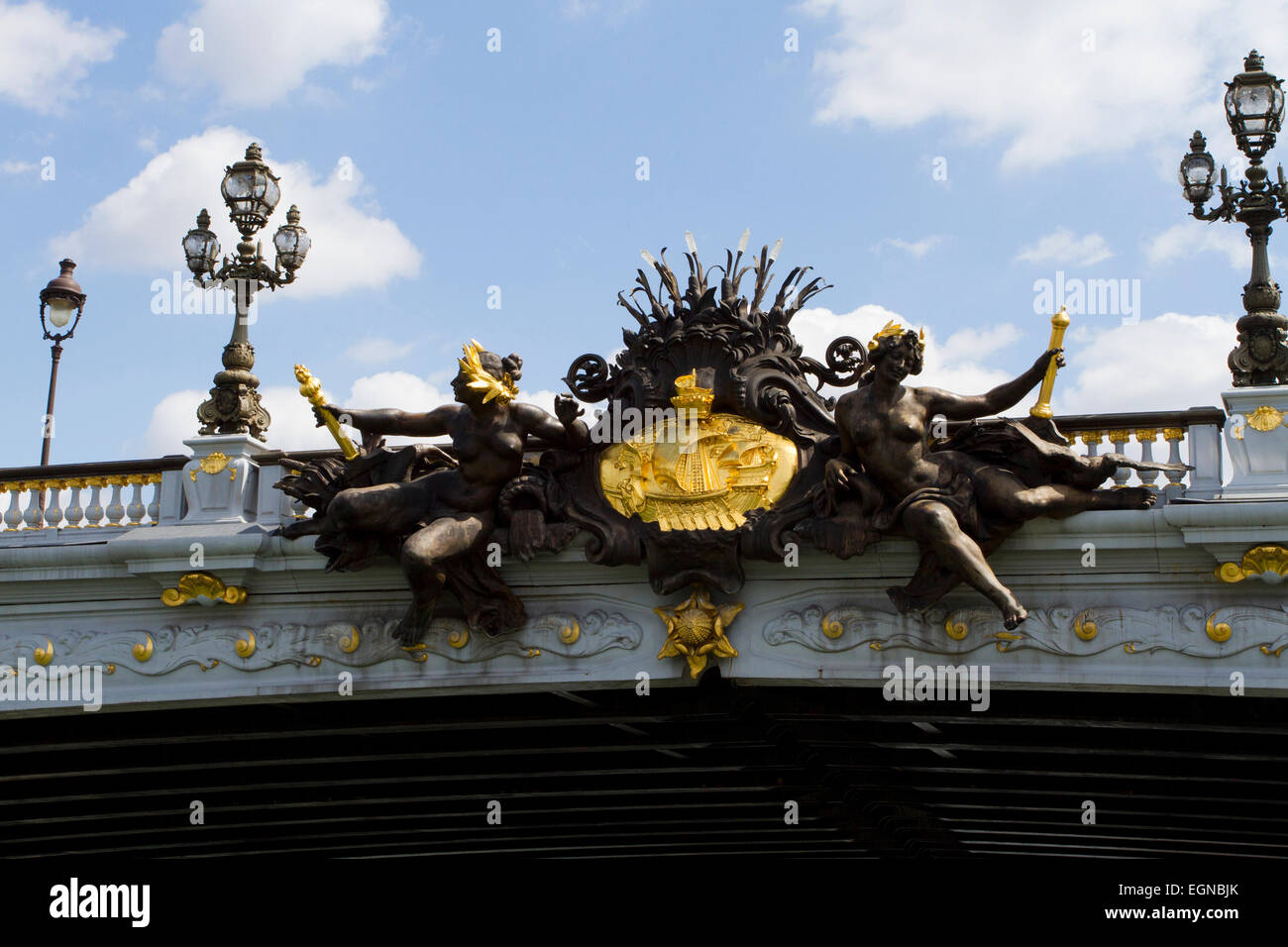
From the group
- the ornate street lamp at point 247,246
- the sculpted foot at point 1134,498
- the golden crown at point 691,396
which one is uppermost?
the ornate street lamp at point 247,246

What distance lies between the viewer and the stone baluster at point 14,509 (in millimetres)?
18969

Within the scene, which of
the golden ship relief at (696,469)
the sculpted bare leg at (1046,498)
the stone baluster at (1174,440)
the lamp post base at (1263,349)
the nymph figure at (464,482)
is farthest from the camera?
the nymph figure at (464,482)

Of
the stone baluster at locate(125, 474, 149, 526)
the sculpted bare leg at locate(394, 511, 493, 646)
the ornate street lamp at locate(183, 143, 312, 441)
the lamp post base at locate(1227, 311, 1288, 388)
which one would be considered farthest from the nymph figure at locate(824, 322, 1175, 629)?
the stone baluster at locate(125, 474, 149, 526)

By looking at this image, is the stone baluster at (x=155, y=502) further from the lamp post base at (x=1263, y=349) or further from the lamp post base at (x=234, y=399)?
the lamp post base at (x=1263, y=349)

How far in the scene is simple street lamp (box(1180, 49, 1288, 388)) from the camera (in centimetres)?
1558

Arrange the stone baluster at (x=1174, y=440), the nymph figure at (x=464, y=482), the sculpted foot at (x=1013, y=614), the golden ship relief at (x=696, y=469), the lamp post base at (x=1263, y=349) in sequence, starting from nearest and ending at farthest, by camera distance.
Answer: the sculpted foot at (x=1013, y=614) < the lamp post base at (x=1263, y=349) < the stone baluster at (x=1174, y=440) < the golden ship relief at (x=696, y=469) < the nymph figure at (x=464, y=482)

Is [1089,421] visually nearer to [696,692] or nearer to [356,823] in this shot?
[696,692]

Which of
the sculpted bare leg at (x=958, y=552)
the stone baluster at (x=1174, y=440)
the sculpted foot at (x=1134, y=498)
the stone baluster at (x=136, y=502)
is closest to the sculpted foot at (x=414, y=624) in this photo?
the stone baluster at (x=136, y=502)

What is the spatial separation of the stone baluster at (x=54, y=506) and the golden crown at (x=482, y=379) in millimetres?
Result: 5550

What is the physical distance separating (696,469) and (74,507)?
7.47m
